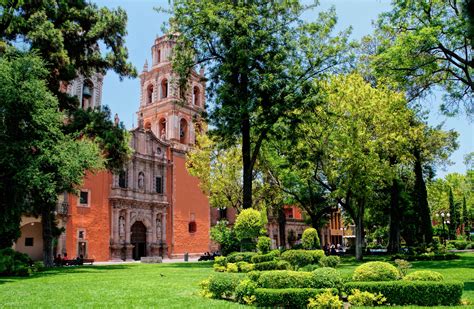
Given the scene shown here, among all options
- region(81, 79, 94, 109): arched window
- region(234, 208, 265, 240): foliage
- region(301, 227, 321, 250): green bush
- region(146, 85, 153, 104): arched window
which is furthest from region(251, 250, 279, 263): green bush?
region(146, 85, 153, 104): arched window

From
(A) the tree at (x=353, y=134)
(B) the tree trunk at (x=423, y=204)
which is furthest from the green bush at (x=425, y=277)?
(B) the tree trunk at (x=423, y=204)

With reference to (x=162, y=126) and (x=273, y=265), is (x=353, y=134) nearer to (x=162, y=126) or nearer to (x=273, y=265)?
(x=273, y=265)

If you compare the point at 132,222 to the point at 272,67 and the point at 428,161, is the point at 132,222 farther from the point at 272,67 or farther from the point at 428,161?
the point at 428,161

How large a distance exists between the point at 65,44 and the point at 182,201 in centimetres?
2170

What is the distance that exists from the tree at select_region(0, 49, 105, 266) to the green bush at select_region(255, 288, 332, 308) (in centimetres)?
1192

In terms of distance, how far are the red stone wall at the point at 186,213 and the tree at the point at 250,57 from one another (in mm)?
20065

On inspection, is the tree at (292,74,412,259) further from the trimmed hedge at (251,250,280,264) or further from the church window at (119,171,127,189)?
the church window at (119,171,127,189)

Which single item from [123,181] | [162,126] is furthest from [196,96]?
[123,181]

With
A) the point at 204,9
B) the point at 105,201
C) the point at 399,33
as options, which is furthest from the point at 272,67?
the point at 105,201

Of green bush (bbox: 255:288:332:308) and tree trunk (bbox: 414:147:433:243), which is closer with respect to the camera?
green bush (bbox: 255:288:332:308)

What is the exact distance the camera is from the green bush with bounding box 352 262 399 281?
909 cm

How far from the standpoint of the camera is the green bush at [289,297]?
8234 mm

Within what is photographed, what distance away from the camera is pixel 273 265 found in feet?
48.9

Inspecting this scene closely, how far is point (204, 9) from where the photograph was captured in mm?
20797
